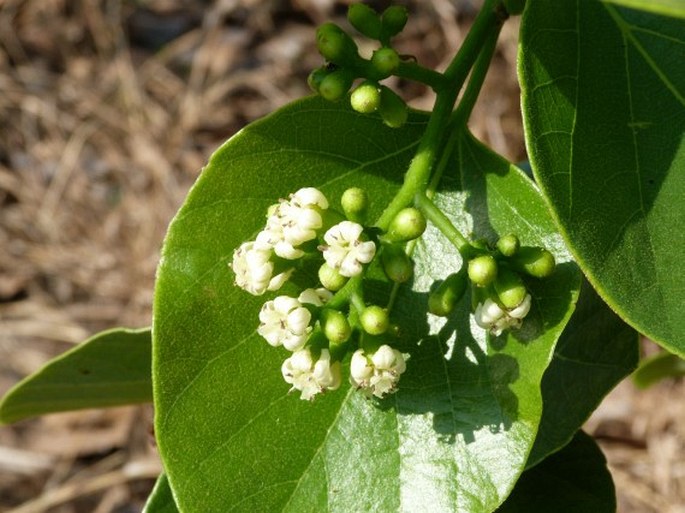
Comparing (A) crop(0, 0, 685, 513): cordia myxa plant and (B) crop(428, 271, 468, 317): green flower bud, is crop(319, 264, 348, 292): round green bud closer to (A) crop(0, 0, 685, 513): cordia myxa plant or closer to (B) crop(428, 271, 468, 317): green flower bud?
(A) crop(0, 0, 685, 513): cordia myxa plant

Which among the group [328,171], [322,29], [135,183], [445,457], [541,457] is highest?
[322,29]

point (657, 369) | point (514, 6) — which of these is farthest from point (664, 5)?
point (657, 369)

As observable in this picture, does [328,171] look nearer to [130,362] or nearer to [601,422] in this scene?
[130,362]

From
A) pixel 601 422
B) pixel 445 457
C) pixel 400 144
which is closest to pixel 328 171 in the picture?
pixel 400 144

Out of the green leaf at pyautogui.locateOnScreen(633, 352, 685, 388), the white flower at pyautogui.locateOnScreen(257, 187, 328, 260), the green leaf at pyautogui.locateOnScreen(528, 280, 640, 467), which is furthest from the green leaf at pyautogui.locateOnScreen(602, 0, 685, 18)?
the green leaf at pyautogui.locateOnScreen(633, 352, 685, 388)

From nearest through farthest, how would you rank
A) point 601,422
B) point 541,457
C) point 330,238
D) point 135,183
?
point 330,238
point 541,457
point 601,422
point 135,183

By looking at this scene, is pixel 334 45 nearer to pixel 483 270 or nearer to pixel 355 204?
pixel 355 204

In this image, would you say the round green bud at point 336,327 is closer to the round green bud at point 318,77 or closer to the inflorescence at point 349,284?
the inflorescence at point 349,284
